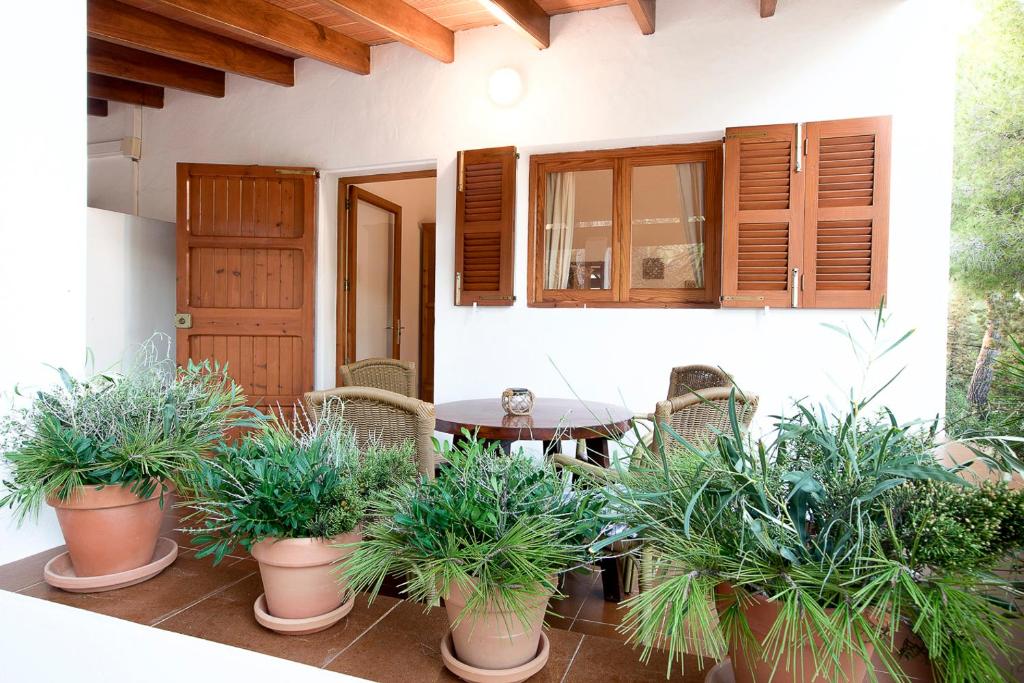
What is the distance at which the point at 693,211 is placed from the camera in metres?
3.98

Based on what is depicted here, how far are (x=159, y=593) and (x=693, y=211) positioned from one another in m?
3.55

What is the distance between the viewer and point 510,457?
1.05 metres

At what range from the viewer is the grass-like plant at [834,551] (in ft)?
2.13

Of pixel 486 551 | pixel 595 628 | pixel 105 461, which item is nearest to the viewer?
pixel 486 551

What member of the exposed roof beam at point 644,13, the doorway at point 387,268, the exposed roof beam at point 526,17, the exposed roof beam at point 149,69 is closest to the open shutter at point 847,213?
the exposed roof beam at point 644,13

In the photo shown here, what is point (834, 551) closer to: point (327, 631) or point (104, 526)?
point (327, 631)

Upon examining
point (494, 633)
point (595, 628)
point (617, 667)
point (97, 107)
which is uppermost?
point (97, 107)

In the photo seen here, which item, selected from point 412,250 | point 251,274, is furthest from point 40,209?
point 412,250

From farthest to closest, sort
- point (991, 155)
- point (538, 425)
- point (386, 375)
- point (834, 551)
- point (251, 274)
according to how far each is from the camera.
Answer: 1. point (991, 155)
2. point (251, 274)
3. point (386, 375)
4. point (538, 425)
5. point (834, 551)

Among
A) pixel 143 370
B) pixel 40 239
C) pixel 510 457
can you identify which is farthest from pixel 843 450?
pixel 40 239

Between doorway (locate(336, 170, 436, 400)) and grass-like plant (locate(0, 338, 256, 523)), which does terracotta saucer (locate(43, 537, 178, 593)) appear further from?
doorway (locate(336, 170, 436, 400))

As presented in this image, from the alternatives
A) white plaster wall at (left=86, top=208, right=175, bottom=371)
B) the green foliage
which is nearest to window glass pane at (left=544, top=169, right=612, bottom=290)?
white plaster wall at (left=86, top=208, right=175, bottom=371)

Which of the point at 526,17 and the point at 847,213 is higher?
the point at 526,17

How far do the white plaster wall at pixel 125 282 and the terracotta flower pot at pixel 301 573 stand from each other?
4.11 meters
